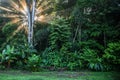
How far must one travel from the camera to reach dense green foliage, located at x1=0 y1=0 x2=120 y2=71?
8828 mm

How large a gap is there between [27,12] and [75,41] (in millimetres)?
3291

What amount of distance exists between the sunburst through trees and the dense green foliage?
59cm

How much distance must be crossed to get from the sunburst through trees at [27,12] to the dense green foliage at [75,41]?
0.59 metres

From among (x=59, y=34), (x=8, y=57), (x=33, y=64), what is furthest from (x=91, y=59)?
(x=8, y=57)

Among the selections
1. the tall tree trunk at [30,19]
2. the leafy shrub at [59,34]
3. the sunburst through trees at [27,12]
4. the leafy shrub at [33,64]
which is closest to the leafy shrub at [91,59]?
the leafy shrub at [59,34]

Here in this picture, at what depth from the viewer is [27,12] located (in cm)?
1153

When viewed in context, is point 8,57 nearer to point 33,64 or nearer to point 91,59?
point 33,64

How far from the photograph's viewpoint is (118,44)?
8.68 meters

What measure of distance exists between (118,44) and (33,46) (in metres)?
4.65

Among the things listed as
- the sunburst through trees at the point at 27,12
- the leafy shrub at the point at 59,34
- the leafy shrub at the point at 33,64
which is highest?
the sunburst through trees at the point at 27,12

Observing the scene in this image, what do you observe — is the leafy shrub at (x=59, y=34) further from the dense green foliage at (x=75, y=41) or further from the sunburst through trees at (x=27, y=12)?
the sunburst through trees at (x=27, y=12)

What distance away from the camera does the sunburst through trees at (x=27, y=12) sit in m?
11.4

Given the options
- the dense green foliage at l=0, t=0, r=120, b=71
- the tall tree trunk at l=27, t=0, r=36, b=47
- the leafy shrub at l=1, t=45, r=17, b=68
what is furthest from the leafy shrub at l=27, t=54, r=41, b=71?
the tall tree trunk at l=27, t=0, r=36, b=47

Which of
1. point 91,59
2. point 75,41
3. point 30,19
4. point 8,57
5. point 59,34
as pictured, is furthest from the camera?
point 30,19
